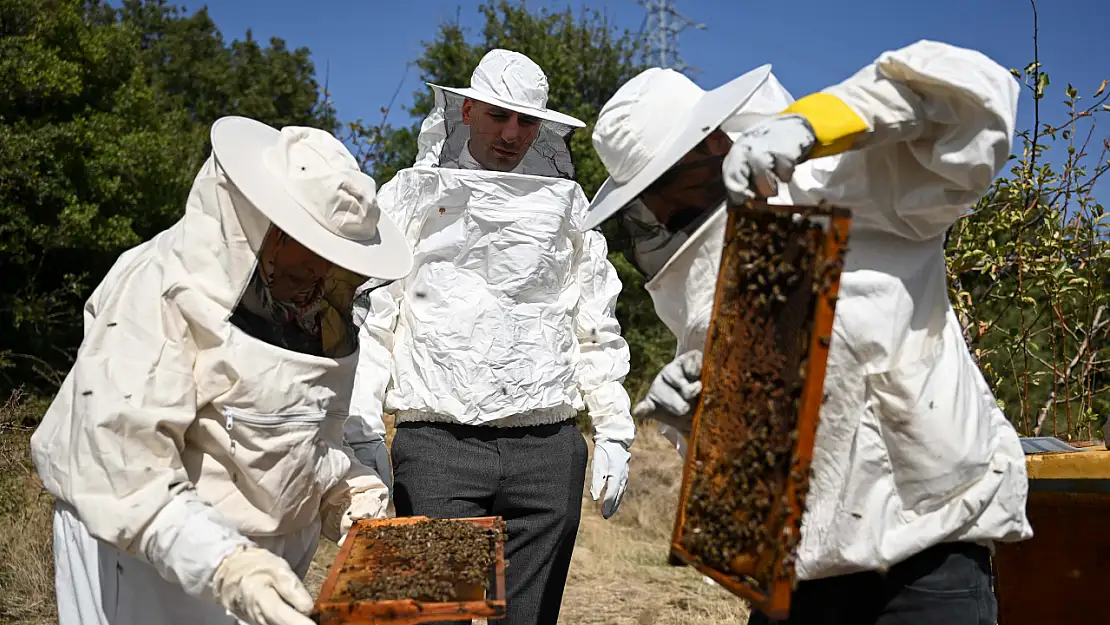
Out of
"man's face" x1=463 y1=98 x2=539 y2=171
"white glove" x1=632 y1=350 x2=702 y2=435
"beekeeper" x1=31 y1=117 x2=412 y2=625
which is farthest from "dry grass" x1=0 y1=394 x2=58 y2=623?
"white glove" x1=632 y1=350 x2=702 y2=435

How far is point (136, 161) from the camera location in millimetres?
11586

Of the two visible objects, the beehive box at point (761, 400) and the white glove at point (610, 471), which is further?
the white glove at point (610, 471)

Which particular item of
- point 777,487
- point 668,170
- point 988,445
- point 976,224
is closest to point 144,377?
point 668,170

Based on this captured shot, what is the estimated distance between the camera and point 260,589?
84.0 inches

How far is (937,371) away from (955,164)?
48cm

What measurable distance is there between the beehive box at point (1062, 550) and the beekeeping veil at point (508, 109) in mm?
2219

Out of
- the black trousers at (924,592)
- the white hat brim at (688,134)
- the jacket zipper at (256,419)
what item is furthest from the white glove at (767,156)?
the jacket zipper at (256,419)

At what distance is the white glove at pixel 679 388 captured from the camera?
88.3 inches

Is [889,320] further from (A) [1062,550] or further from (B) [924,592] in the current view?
(A) [1062,550]

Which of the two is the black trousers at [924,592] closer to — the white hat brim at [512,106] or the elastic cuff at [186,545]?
the elastic cuff at [186,545]

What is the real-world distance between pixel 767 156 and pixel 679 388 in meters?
0.65

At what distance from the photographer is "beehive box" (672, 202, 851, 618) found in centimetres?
179

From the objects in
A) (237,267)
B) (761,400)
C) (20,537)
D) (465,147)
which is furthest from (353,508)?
(20,537)

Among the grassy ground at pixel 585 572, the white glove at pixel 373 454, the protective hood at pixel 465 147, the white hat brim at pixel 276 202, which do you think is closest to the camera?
the white hat brim at pixel 276 202
